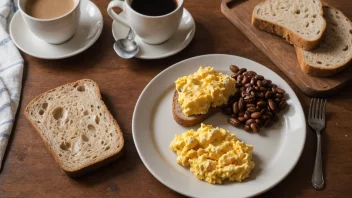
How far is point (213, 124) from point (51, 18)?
92 cm

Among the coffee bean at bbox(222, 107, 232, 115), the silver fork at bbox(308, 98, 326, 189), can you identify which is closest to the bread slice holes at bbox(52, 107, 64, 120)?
the coffee bean at bbox(222, 107, 232, 115)

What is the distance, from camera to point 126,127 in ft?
6.06

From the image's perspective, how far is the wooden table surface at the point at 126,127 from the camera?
1662 millimetres

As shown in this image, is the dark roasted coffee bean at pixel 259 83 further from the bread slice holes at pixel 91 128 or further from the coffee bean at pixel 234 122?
the bread slice holes at pixel 91 128

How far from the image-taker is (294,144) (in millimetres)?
1722

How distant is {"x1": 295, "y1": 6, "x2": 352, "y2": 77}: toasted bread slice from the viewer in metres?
1.95

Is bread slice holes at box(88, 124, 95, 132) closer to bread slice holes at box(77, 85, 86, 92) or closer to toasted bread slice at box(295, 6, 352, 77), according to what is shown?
bread slice holes at box(77, 85, 86, 92)

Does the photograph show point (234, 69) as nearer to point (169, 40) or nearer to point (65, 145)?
point (169, 40)

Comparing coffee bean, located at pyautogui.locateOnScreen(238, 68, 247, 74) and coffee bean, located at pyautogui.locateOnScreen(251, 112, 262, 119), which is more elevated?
coffee bean, located at pyautogui.locateOnScreen(238, 68, 247, 74)

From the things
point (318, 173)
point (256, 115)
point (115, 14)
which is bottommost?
point (318, 173)

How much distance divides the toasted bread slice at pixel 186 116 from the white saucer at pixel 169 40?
317 mm

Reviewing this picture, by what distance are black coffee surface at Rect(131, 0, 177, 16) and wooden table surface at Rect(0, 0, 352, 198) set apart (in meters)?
0.23

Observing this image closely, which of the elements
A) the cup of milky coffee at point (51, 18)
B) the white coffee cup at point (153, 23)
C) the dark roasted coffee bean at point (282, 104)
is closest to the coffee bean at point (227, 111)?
the dark roasted coffee bean at point (282, 104)

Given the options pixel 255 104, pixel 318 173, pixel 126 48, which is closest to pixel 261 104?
pixel 255 104
